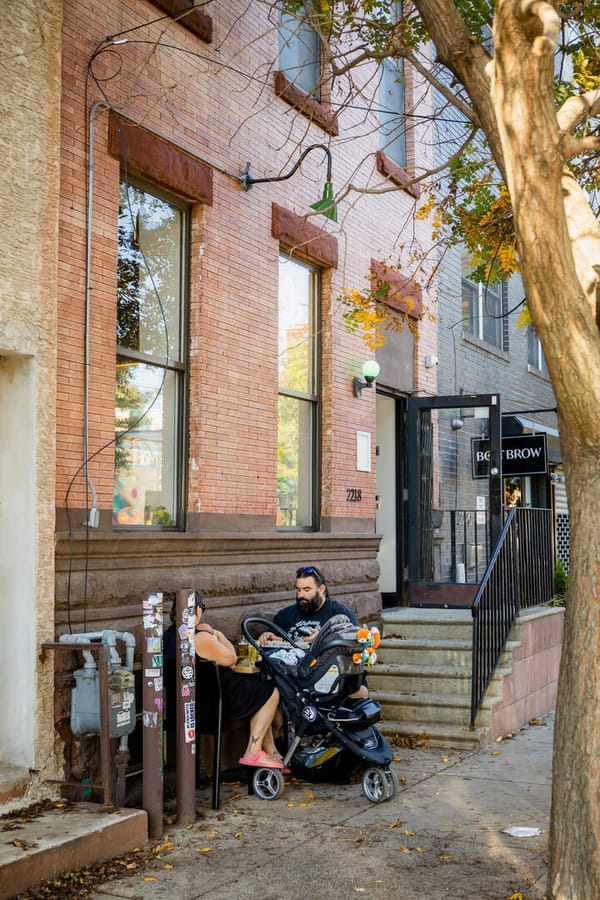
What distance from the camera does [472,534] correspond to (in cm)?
1474

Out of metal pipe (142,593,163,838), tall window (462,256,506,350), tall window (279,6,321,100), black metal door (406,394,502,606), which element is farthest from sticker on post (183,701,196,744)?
tall window (462,256,506,350)

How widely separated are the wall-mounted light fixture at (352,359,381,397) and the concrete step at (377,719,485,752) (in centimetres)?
360

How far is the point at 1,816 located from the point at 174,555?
8.05 ft

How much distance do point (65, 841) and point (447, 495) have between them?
364 inches

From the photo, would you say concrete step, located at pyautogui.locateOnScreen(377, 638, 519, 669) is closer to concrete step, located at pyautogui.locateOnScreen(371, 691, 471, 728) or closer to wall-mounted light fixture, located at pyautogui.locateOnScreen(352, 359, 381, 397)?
concrete step, located at pyautogui.locateOnScreen(371, 691, 471, 728)

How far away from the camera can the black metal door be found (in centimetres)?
1198

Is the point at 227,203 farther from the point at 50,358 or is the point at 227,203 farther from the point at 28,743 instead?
the point at 28,743

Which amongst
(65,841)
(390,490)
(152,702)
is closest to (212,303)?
(152,702)

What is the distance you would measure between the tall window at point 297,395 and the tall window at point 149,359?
182 cm

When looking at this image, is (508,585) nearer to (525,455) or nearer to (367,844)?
(525,455)

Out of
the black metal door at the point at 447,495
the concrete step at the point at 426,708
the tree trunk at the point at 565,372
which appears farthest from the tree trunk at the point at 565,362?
the black metal door at the point at 447,495

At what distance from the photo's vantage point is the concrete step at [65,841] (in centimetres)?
532

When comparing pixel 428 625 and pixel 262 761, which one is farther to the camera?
pixel 428 625

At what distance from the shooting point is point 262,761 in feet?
24.2
